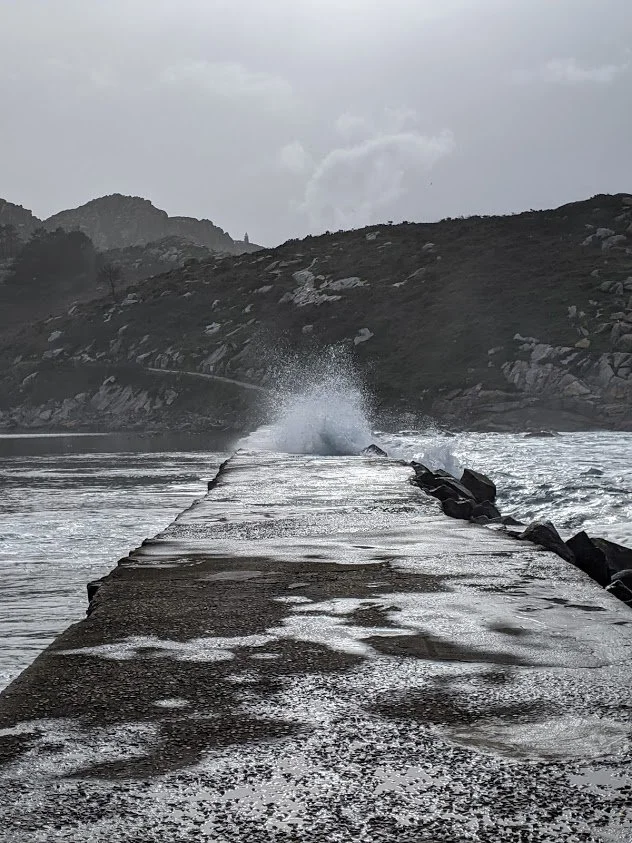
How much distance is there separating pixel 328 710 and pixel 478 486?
41.4ft

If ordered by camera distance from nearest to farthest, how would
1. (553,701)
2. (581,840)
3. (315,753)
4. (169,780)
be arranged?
(581,840), (169,780), (315,753), (553,701)

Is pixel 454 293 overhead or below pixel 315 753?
overhead

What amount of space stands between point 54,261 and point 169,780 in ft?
497

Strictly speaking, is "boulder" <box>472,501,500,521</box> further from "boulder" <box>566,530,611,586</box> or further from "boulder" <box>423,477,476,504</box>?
"boulder" <box>566,530,611,586</box>

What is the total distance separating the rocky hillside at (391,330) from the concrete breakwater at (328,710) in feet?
135

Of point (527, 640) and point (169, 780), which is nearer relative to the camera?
point (169, 780)

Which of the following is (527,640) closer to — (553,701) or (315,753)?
(553,701)

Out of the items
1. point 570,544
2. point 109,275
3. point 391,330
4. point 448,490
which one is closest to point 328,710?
point 570,544

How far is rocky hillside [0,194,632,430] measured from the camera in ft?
172

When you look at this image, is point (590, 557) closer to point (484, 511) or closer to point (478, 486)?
point (484, 511)

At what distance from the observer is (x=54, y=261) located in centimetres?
14712

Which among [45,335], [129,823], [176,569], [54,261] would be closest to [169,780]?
[129,823]

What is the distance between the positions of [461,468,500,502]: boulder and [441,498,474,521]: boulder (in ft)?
10.7

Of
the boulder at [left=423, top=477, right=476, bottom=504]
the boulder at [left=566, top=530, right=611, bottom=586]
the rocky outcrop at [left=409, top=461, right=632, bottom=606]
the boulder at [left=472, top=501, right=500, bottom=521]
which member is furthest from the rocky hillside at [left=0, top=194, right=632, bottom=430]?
the boulder at [left=566, top=530, right=611, bottom=586]
